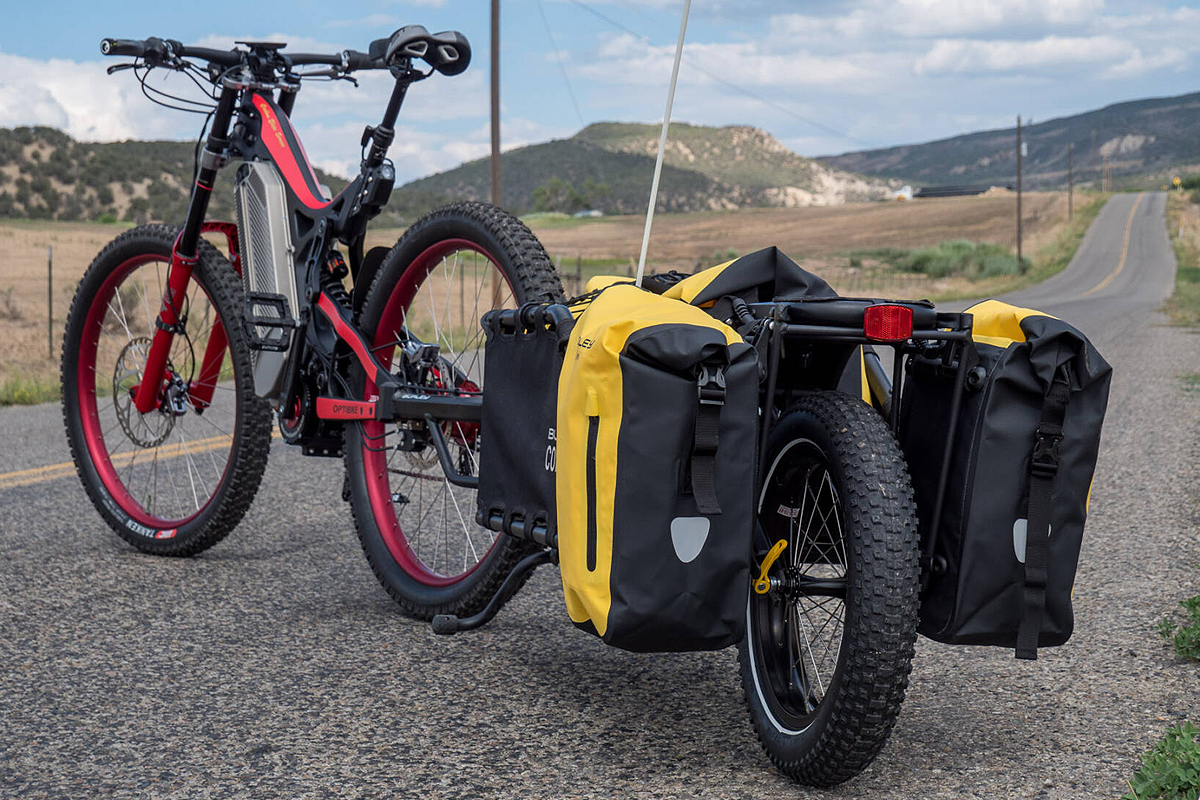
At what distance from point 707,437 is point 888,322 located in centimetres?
49

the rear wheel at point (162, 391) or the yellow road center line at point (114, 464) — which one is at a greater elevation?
the rear wheel at point (162, 391)

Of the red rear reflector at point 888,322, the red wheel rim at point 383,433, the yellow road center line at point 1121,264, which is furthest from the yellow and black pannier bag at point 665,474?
the yellow road center line at point 1121,264

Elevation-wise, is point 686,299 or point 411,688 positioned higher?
point 686,299

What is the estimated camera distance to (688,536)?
2461 mm

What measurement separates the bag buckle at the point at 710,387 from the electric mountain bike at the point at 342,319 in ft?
3.67

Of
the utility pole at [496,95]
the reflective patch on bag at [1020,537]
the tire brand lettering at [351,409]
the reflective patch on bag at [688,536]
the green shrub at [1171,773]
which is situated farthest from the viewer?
the utility pole at [496,95]

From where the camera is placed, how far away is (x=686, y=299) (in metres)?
2.93

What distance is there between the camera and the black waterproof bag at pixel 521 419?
295cm

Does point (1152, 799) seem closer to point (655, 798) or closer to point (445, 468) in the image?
point (655, 798)

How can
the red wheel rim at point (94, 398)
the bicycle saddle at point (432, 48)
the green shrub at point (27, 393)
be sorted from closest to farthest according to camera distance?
1. the bicycle saddle at point (432, 48)
2. the red wheel rim at point (94, 398)
3. the green shrub at point (27, 393)

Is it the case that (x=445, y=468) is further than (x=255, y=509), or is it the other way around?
(x=255, y=509)

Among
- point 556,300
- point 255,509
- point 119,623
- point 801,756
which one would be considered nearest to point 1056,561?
point 801,756

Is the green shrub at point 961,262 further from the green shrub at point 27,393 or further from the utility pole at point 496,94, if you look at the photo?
the green shrub at point 27,393

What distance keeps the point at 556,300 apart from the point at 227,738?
145 cm
